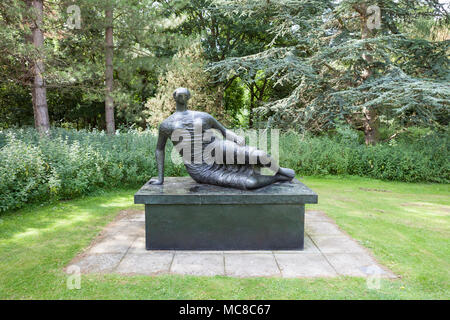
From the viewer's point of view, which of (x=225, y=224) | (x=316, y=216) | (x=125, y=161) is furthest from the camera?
(x=125, y=161)

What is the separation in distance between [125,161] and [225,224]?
14.9ft

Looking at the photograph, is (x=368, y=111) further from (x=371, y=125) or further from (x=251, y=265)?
(x=251, y=265)

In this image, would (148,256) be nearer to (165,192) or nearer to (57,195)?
(165,192)

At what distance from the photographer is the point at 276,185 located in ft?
13.5

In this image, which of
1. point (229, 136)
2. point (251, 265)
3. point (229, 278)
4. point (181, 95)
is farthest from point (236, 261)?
point (181, 95)

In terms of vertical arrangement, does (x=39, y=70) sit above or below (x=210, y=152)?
above

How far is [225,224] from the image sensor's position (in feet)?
12.3

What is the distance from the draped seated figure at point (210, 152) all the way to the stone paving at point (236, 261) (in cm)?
91

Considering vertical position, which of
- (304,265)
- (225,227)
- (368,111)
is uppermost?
(368,111)

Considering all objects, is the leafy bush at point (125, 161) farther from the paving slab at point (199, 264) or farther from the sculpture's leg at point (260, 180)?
the sculpture's leg at point (260, 180)

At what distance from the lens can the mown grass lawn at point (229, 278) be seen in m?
2.76

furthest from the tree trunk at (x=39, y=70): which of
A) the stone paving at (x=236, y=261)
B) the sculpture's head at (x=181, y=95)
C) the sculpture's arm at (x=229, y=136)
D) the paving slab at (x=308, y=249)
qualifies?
the paving slab at (x=308, y=249)

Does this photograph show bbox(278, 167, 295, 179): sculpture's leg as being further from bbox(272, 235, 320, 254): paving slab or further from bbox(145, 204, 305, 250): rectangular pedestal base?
bbox(272, 235, 320, 254): paving slab
